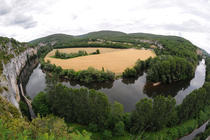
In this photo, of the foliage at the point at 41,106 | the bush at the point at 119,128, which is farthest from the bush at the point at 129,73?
the foliage at the point at 41,106

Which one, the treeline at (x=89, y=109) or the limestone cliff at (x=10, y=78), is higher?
the limestone cliff at (x=10, y=78)

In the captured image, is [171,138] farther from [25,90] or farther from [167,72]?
[25,90]

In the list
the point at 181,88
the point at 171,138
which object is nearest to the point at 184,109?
the point at 171,138

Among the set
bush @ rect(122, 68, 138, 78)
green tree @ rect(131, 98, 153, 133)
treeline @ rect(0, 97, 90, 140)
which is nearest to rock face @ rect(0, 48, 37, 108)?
treeline @ rect(0, 97, 90, 140)

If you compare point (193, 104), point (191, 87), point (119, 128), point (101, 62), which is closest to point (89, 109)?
point (119, 128)

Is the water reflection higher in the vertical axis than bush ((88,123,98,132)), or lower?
higher

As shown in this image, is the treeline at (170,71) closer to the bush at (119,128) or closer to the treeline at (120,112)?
the treeline at (120,112)

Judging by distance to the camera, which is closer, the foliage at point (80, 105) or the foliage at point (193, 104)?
the foliage at point (80, 105)

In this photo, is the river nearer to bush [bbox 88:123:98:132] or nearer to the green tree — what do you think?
the green tree

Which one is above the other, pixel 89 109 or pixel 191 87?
pixel 89 109

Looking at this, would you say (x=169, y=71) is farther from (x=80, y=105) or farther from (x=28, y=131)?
(x=28, y=131)

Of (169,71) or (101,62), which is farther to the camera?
(101,62)
